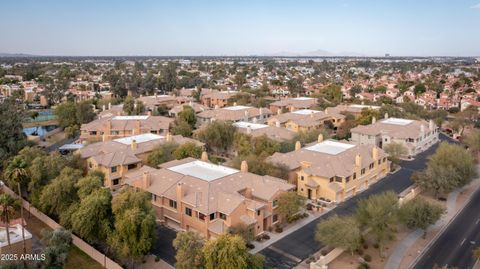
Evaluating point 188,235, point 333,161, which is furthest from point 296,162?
point 188,235

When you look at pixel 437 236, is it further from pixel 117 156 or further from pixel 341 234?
A: pixel 117 156

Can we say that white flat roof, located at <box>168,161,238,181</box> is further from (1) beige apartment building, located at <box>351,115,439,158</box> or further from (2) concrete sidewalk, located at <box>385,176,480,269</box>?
(1) beige apartment building, located at <box>351,115,439,158</box>

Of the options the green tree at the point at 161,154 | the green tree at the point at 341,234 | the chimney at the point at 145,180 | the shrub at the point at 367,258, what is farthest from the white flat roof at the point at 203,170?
the shrub at the point at 367,258

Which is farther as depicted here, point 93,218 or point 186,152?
point 186,152

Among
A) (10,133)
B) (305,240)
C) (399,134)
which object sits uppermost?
(10,133)

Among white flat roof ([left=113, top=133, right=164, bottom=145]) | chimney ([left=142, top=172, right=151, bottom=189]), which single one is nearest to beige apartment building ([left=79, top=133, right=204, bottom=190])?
white flat roof ([left=113, top=133, right=164, bottom=145])

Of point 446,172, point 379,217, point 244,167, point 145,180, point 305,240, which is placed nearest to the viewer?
point 379,217

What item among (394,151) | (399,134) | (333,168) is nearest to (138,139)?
(333,168)
